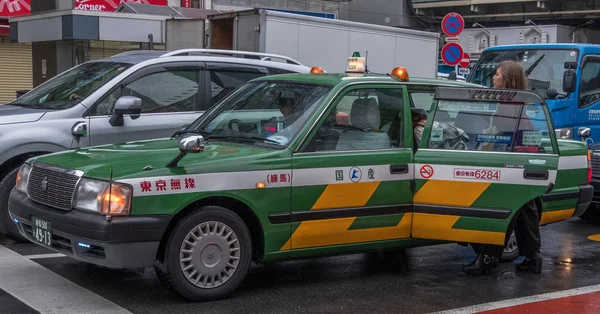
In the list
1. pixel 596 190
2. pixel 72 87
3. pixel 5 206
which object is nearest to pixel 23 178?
pixel 5 206

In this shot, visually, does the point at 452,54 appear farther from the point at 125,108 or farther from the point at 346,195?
the point at 346,195

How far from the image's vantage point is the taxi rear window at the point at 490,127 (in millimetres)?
6895

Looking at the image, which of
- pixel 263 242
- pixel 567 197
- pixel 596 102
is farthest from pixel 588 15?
pixel 263 242

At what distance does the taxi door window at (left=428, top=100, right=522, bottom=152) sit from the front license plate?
3013 millimetres

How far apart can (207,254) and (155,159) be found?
770 mm

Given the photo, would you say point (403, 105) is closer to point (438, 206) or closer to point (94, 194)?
point (438, 206)

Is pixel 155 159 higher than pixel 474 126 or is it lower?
lower

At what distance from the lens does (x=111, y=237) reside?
562 centimetres

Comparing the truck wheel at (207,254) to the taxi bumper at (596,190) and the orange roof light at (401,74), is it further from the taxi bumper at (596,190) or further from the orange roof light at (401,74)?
the taxi bumper at (596,190)

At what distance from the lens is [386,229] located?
671 centimetres

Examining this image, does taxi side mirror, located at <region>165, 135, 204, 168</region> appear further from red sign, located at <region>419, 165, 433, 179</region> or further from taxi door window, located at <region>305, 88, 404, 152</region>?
red sign, located at <region>419, 165, 433, 179</region>

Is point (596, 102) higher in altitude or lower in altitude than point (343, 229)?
higher

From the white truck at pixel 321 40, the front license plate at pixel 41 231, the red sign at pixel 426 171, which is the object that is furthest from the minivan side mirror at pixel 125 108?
the white truck at pixel 321 40

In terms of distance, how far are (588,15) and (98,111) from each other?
25.9 m
